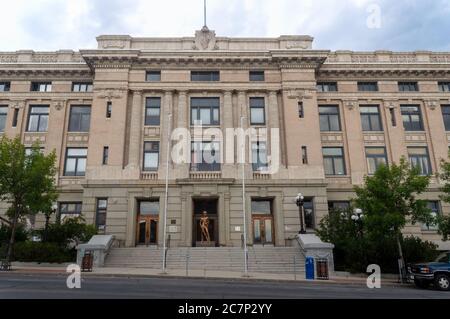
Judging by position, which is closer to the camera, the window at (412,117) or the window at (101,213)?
the window at (101,213)

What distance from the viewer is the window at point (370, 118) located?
32.8m

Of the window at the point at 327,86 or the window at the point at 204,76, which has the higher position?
the window at the point at 204,76

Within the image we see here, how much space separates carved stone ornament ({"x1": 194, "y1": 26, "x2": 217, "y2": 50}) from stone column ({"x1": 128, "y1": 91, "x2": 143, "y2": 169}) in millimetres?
7314

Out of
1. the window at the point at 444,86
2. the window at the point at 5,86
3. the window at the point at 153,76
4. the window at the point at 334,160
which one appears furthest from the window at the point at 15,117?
the window at the point at 444,86

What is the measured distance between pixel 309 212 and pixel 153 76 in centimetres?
1897

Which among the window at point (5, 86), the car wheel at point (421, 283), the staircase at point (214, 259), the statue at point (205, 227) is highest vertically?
the window at point (5, 86)

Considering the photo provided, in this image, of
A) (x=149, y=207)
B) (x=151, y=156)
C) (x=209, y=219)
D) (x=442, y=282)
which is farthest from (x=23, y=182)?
(x=442, y=282)

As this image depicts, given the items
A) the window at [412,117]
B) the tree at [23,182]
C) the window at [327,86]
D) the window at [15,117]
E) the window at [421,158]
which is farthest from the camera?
the window at [327,86]

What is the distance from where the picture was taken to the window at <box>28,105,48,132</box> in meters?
32.4

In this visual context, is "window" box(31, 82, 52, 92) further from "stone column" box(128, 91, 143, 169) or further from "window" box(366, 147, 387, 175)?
"window" box(366, 147, 387, 175)

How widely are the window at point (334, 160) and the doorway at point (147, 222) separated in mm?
15783

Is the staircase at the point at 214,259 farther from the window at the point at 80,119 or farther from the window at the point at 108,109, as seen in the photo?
the window at the point at 80,119

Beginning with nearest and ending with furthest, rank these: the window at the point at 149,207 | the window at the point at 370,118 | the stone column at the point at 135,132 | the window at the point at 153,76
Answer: the window at the point at 149,207, the stone column at the point at 135,132, the window at the point at 153,76, the window at the point at 370,118
